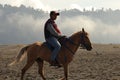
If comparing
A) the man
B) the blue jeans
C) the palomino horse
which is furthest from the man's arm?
the palomino horse

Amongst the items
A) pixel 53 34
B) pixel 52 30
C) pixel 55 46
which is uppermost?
pixel 52 30

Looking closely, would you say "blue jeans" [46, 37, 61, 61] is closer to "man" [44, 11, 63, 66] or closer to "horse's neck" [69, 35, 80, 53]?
"man" [44, 11, 63, 66]

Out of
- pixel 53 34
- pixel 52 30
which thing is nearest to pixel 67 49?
pixel 53 34

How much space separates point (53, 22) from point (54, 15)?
326 millimetres

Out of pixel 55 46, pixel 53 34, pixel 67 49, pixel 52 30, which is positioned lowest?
pixel 67 49

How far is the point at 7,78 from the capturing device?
63.7 feet

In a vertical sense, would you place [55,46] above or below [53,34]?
below

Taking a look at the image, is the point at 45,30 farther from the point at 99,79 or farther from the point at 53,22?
the point at 99,79

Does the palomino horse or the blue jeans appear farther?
the blue jeans

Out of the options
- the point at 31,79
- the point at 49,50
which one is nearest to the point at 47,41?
the point at 49,50

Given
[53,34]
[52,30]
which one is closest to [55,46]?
[53,34]

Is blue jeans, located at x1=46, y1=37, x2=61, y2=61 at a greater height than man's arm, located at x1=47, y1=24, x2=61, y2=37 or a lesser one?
lesser

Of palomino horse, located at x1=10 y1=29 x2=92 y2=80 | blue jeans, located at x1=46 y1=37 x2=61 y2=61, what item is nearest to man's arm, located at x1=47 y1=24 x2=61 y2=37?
blue jeans, located at x1=46 y1=37 x2=61 y2=61

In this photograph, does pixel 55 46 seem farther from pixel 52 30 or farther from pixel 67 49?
pixel 52 30
